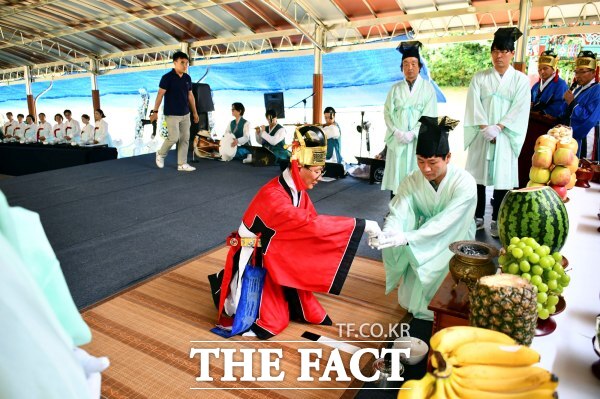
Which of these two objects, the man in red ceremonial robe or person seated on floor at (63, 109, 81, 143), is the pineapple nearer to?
the man in red ceremonial robe

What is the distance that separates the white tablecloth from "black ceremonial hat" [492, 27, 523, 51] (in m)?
2.17

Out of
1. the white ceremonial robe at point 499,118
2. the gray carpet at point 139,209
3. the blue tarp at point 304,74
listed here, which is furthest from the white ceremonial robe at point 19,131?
the white ceremonial robe at point 499,118

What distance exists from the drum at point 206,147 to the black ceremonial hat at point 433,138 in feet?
22.8

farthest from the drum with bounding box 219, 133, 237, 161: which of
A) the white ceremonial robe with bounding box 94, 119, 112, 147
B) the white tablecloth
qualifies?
the white tablecloth

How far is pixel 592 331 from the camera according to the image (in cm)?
123

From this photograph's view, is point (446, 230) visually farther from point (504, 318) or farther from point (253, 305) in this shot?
point (504, 318)

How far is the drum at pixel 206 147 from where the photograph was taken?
884cm

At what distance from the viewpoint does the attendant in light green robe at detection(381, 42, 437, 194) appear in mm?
4422

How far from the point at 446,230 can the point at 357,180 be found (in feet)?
15.3

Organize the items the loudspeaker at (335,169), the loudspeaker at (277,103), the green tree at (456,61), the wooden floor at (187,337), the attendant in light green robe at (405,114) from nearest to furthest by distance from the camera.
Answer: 1. the wooden floor at (187,337)
2. the attendant in light green robe at (405,114)
3. the loudspeaker at (335,169)
4. the green tree at (456,61)
5. the loudspeaker at (277,103)

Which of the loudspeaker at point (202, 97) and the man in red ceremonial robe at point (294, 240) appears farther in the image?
the loudspeaker at point (202, 97)

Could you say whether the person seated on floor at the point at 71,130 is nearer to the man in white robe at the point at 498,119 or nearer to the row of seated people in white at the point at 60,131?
the row of seated people in white at the point at 60,131

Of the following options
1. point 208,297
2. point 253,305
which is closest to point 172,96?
point 208,297

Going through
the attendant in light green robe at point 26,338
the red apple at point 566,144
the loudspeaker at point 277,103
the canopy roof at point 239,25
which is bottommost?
the attendant in light green robe at point 26,338
